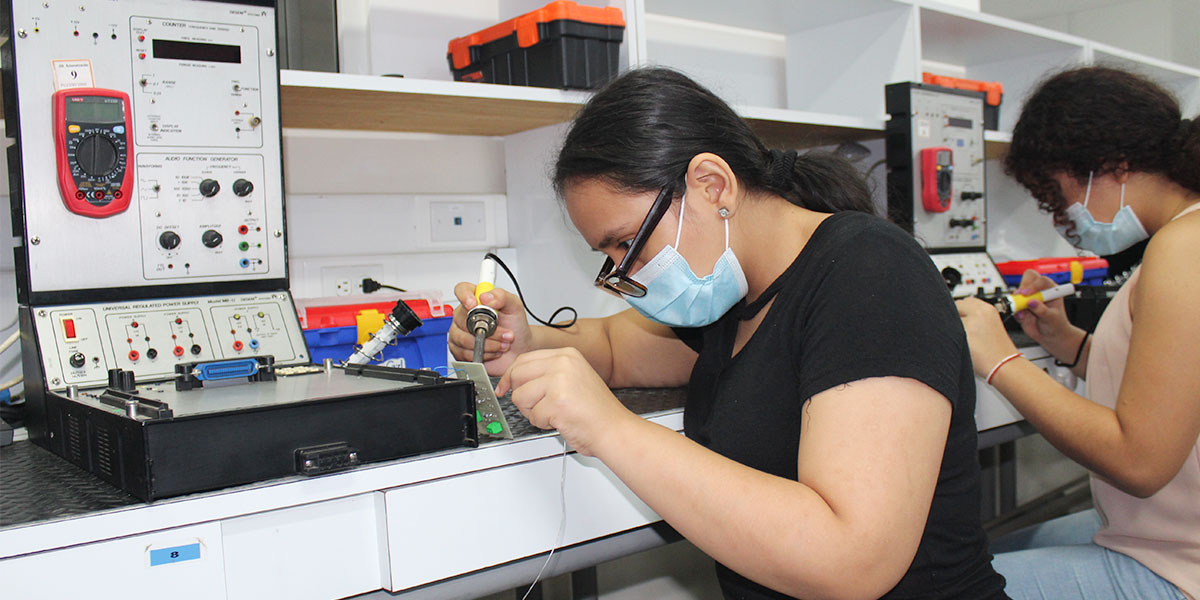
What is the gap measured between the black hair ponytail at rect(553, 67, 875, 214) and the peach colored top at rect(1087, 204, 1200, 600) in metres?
0.59

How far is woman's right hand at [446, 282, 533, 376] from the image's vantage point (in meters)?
1.22

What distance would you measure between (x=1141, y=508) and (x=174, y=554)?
1282mm

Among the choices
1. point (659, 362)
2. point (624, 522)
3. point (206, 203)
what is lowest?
point (624, 522)

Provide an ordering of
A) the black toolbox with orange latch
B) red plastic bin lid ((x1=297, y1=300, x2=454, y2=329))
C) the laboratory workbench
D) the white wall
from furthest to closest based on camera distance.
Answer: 1. the white wall
2. the black toolbox with orange latch
3. red plastic bin lid ((x1=297, y1=300, x2=454, y2=329))
4. the laboratory workbench

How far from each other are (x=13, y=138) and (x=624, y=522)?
2.90ft

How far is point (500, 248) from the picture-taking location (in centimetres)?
185

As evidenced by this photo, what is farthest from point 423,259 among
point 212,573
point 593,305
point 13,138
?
point 212,573

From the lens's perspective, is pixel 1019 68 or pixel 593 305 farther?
pixel 1019 68

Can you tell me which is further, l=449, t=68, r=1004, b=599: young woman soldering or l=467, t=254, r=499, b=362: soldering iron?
l=467, t=254, r=499, b=362: soldering iron

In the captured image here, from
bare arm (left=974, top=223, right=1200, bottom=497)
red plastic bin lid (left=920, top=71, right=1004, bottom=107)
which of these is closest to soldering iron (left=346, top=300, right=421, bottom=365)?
bare arm (left=974, top=223, right=1200, bottom=497)

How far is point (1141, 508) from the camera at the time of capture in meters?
1.23

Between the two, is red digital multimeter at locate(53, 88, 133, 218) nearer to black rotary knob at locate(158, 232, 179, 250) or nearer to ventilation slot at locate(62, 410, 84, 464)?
black rotary knob at locate(158, 232, 179, 250)

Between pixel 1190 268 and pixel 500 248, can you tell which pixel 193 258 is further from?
pixel 1190 268

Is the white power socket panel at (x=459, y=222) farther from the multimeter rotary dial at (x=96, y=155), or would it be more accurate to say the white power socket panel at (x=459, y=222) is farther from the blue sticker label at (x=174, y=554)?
the blue sticker label at (x=174, y=554)
